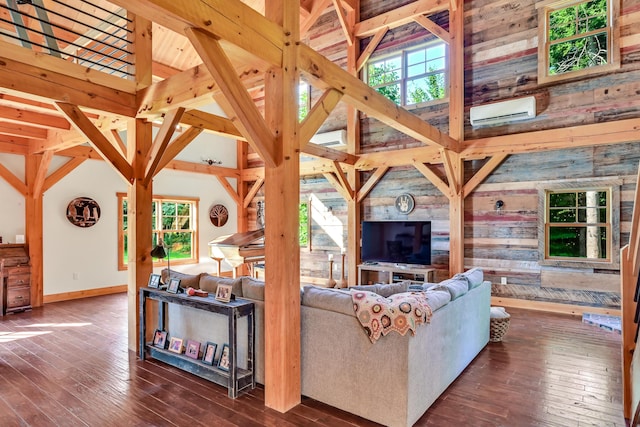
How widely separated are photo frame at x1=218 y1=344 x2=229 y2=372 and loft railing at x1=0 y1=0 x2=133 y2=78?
10.2ft

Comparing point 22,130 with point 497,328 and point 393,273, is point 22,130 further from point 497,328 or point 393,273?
point 497,328

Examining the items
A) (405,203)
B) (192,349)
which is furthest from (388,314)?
(405,203)

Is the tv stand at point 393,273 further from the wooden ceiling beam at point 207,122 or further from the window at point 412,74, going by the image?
the wooden ceiling beam at point 207,122

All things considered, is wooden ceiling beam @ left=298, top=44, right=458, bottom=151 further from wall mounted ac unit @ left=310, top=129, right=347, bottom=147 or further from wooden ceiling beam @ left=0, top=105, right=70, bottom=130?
wooden ceiling beam @ left=0, top=105, right=70, bottom=130

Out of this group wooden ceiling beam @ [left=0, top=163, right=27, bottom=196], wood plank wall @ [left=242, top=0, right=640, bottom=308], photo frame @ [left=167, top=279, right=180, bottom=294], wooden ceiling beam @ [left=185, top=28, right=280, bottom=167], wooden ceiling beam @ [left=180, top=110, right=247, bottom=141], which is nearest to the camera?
wooden ceiling beam @ [left=185, top=28, right=280, bottom=167]

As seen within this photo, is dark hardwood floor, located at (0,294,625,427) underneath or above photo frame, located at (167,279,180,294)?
underneath

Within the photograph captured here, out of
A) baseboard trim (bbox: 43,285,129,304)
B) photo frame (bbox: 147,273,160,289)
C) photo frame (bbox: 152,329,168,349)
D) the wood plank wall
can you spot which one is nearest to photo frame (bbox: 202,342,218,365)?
photo frame (bbox: 152,329,168,349)

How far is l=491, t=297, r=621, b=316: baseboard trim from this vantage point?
552 centimetres

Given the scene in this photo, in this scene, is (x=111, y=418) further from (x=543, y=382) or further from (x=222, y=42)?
(x=543, y=382)

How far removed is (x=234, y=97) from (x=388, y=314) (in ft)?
6.01

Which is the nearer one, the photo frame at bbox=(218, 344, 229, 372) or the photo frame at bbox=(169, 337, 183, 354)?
the photo frame at bbox=(218, 344, 229, 372)

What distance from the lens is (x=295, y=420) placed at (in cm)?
262

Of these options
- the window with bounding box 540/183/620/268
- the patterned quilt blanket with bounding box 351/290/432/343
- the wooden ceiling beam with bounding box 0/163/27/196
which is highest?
the wooden ceiling beam with bounding box 0/163/27/196

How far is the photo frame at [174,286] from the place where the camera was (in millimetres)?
3594
